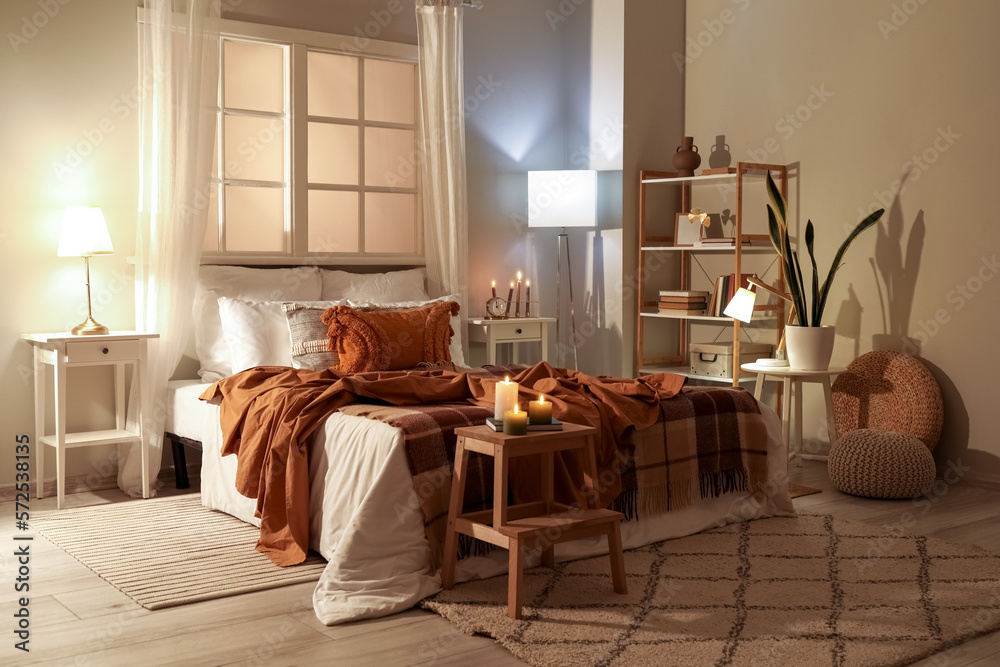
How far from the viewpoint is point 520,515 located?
3.02 metres

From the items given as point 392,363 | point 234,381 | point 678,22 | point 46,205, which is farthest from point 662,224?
point 46,205

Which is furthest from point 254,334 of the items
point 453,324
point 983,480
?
point 983,480

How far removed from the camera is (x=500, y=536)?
2773 mm

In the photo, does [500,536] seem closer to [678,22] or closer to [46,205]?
[46,205]

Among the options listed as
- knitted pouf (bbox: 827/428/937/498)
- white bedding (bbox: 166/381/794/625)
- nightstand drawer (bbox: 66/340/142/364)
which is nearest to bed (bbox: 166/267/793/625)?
white bedding (bbox: 166/381/794/625)

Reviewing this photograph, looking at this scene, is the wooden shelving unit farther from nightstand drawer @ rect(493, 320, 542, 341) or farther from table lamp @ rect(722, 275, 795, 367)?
nightstand drawer @ rect(493, 320, 542, 341)

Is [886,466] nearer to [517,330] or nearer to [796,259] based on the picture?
[796,259]

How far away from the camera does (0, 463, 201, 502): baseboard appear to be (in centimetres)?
427

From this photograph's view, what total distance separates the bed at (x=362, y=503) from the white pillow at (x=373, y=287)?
49cm

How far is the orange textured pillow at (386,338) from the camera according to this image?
4172mm

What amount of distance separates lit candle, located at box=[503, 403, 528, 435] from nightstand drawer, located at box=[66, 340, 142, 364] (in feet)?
6.92

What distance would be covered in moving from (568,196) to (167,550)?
300 cm

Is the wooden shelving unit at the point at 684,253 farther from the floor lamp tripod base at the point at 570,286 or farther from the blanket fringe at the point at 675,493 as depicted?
the blanket fringe at the point at 675,493

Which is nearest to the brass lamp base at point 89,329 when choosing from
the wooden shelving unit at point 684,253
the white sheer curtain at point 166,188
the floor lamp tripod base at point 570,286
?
the white sheer curtain at point 166,188
